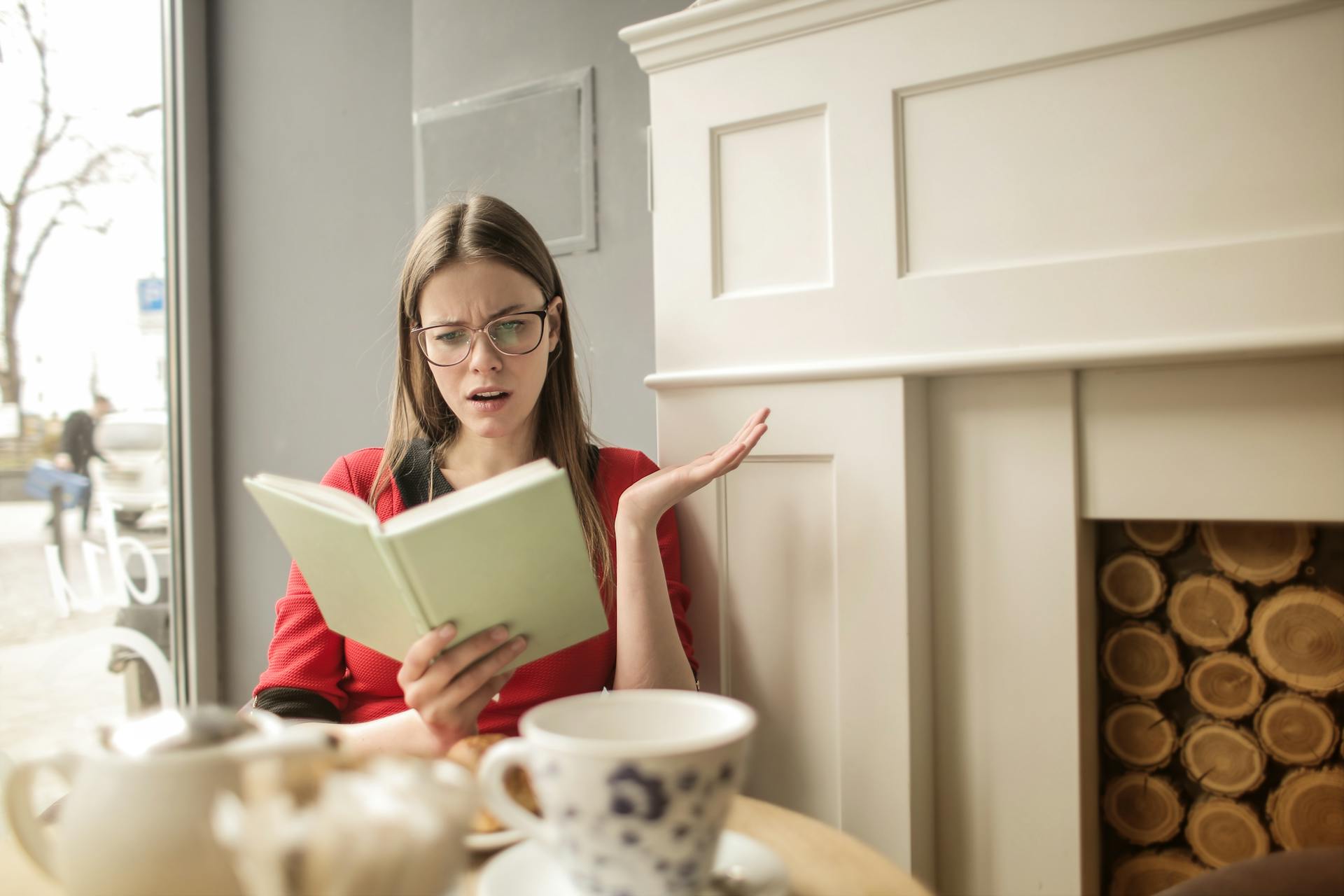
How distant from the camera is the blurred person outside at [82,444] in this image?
6.40ft

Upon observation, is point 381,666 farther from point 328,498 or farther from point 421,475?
point 328,498

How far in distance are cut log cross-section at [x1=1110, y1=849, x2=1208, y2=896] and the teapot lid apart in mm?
1029

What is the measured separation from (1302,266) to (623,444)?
108 centimetres

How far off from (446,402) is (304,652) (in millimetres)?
429

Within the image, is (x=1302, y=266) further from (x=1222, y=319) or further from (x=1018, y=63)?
(x=1018, y=63)

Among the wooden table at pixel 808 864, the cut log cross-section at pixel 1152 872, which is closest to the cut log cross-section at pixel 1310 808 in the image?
the cut log cross-section at pixel 1152 872

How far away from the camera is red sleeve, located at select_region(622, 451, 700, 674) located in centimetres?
115

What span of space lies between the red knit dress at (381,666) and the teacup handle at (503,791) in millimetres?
624

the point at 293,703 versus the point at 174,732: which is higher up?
the point at 174,732

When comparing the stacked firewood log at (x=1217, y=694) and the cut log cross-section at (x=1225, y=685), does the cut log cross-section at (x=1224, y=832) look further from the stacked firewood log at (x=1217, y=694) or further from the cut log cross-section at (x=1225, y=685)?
the cut log cross-section at (x=1225, y=685)

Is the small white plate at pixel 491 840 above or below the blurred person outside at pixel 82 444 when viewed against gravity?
below

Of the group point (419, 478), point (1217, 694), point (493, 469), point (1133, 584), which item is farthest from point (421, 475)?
point (1217, 694)

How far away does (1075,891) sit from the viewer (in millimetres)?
961

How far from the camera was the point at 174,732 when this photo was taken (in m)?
0.47
